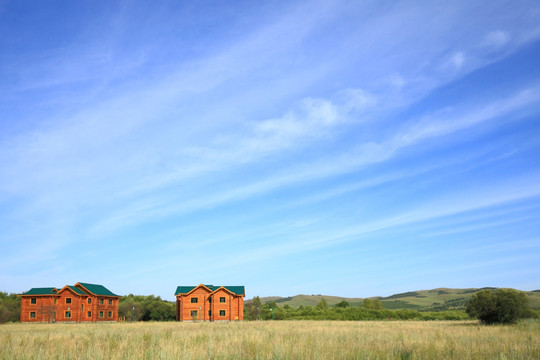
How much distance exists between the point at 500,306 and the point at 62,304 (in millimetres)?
60121

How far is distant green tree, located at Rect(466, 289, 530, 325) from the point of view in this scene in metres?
30.6

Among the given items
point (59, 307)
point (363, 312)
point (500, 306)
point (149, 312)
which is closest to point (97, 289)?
point (59, 307)

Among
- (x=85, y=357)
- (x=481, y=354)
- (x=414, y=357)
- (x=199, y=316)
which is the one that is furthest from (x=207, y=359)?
(x=199, y=316)

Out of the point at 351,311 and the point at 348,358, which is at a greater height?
the point at 348,358

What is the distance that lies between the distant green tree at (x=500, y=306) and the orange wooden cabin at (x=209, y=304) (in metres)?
38.8

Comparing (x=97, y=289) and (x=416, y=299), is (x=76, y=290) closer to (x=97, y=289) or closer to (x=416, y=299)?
(x=97, y=289)

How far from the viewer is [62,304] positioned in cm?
6303

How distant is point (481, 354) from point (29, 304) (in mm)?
69151

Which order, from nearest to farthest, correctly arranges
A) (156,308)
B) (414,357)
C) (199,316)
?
(414,357) < (199,316) < (156,308)

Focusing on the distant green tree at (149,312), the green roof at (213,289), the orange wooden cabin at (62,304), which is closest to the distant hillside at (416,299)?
the distant green tree at (149,312)

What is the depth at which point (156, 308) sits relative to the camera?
70.1m

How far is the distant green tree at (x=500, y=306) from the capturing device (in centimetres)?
3058

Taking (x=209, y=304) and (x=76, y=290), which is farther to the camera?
(x=76, y=290)

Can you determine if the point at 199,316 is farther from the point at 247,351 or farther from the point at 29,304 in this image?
the point at 247,351
